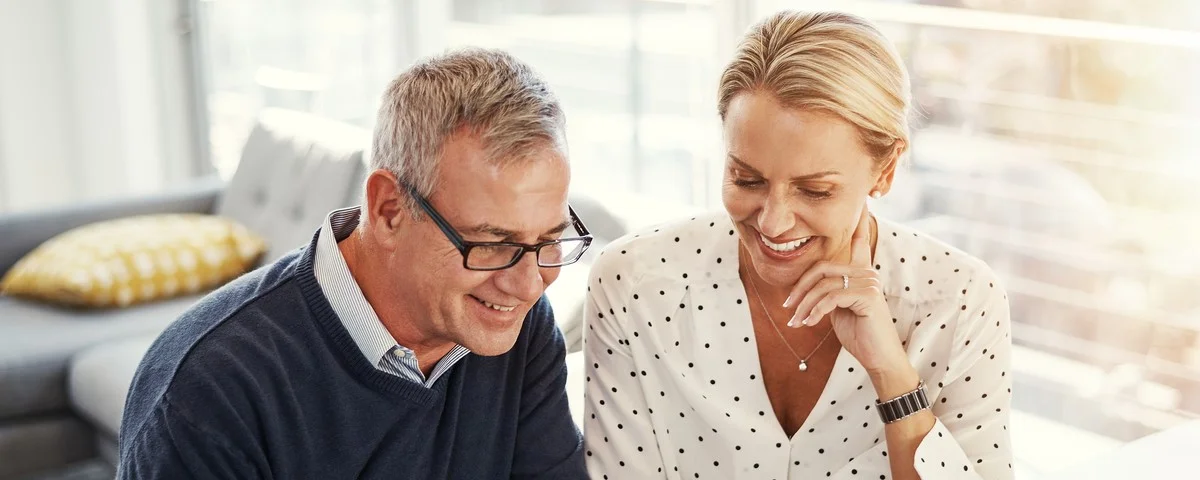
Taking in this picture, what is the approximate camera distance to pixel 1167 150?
2.21m

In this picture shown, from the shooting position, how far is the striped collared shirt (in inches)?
54.4

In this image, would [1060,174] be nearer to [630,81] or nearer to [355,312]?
[630,81]

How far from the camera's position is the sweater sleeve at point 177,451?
1.25 meters

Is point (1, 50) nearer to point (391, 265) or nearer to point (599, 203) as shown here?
point (599, 203)

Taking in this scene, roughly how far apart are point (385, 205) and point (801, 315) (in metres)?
0.57

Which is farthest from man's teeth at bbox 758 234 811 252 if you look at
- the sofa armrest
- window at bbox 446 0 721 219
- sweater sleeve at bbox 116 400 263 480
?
the sofa armrest

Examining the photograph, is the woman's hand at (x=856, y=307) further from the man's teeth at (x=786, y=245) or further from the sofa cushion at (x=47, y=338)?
the sofa cushion at (x=47, y=338)

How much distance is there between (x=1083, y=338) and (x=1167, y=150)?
1.43ft

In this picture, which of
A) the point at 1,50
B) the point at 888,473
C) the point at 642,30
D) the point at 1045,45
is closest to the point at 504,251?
the point at 888,473

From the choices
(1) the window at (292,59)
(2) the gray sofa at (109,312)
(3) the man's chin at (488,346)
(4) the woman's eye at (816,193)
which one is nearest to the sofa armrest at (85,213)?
(2) the gray sofa at (109,312)

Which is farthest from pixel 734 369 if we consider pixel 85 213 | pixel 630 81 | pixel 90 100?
pixel 90 100

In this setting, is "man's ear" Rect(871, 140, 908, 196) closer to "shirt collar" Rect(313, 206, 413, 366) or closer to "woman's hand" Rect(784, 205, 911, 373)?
"woman's hand" Rect(784, 205, 911, 373)

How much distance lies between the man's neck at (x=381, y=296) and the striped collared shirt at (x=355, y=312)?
2 centimetres

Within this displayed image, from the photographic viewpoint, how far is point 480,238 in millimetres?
1316
